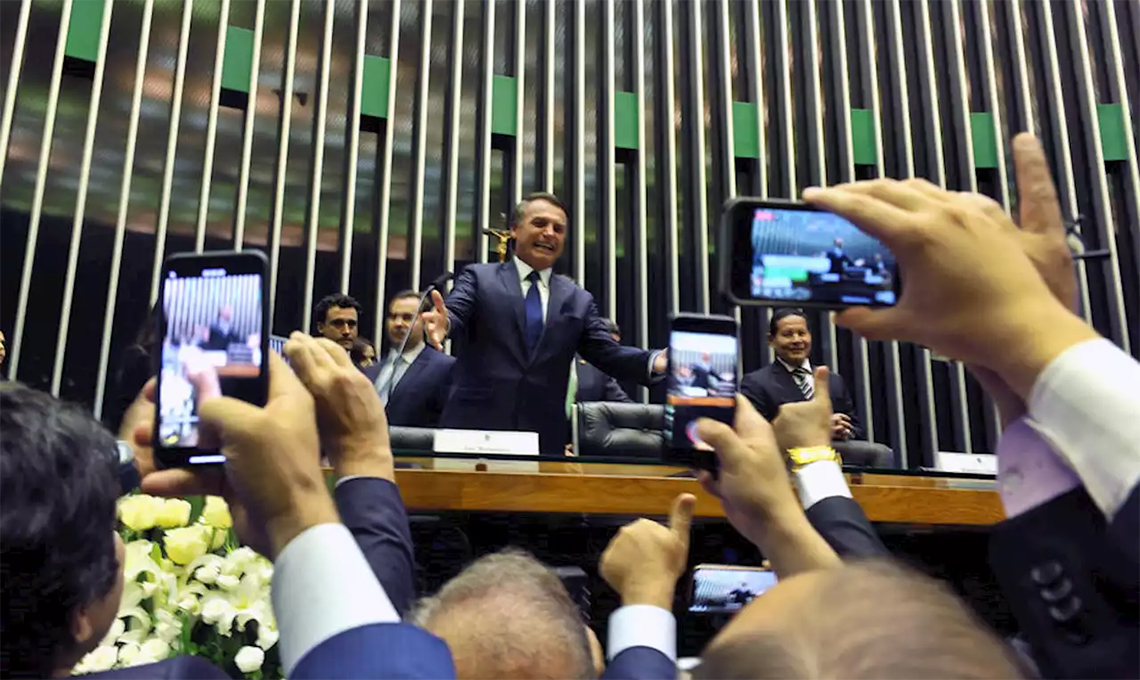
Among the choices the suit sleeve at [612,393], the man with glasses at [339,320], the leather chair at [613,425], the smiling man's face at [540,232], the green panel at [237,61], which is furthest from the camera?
the green panel at [237,61]

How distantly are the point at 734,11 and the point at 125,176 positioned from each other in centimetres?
362

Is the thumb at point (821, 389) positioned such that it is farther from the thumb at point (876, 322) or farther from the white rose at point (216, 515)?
the white rose at point (216, 515)

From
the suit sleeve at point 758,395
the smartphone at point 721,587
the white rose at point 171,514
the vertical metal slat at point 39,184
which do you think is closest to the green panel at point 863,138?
the suit sleeve at point 758,395

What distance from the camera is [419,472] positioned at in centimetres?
141

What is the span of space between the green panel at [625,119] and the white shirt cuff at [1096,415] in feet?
16.5

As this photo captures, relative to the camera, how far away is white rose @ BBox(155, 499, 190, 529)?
92 centimetres

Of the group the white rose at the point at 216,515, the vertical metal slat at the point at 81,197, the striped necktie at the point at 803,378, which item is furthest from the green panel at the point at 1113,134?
the white rose at the point at 216,515

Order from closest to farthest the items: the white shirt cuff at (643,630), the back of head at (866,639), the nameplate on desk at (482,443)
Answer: the back of head at (866,639) → the white shirt cuff at (643,630) → the nameplate on desk at (482,443)

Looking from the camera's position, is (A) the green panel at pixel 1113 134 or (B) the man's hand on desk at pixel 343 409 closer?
(B) the man's hand on desk at pixel 343 409

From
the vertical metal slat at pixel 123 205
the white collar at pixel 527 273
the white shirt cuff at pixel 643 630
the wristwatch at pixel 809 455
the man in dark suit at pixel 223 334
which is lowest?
the white shirt cuff at pixel 643 630

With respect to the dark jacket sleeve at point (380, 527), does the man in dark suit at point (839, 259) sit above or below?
above

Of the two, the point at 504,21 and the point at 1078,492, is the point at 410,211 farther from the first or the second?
the point at 1078,492

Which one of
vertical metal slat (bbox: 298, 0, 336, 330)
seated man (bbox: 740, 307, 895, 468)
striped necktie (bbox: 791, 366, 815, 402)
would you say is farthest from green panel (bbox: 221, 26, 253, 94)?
Answer: striped necktie (bbox: 791, 366, 815, 402)

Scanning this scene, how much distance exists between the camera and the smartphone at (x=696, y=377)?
108 cm
